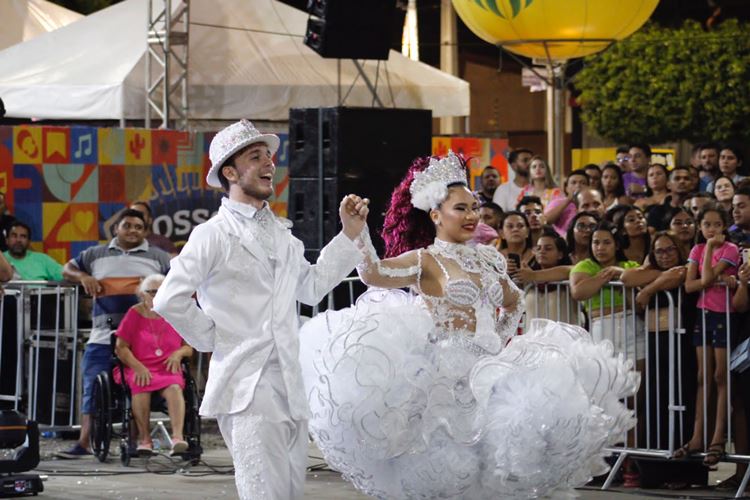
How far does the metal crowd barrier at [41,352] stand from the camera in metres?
11.3

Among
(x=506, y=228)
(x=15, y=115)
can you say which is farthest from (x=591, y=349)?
(x=15, y=115)

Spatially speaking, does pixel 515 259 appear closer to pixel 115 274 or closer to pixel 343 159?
pixel 343 159

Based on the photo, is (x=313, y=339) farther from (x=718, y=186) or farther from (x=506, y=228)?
(x=718, y=186)

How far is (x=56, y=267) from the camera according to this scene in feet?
40.7

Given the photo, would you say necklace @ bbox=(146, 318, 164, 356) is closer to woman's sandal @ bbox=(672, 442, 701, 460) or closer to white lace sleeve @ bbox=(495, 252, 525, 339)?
woman's sandal @ bbox=(672, 442, 701, 460)

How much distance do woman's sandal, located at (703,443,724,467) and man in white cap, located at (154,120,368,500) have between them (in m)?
3.49

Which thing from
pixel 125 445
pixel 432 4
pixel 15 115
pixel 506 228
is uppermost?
pixel 432 4

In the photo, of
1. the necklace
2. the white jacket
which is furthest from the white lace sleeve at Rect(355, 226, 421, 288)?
the necklace

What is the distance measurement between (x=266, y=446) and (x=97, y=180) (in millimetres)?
8207

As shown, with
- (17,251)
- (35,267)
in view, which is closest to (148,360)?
(35,267)

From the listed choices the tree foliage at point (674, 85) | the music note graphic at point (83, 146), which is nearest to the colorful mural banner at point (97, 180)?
the music note graphic at point (83, 146)

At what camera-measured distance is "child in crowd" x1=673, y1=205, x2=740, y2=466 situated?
9266 mm

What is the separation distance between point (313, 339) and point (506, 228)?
3852 mm

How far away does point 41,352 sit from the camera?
38.1 ft
